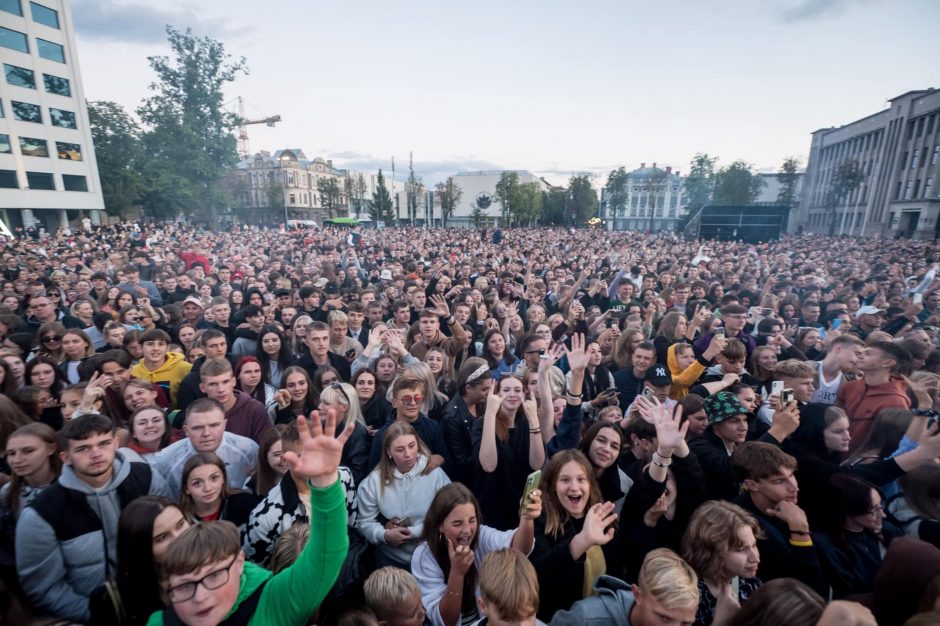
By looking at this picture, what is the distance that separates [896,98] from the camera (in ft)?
152

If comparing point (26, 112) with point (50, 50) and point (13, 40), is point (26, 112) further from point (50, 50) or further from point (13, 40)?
point (50, 50)

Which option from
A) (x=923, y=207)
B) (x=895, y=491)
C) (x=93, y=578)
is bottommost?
(x=93, y=578)

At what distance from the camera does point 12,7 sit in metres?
34.7

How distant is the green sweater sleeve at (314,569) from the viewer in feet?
5.63

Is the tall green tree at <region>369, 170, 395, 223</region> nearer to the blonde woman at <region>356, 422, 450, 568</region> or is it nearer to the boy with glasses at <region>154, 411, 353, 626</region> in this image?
the blonde woman at <region>356, 422, 450, 568</region>

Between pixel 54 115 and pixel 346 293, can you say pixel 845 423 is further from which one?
pixel 54 115

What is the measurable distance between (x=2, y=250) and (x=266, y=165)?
87296 mm

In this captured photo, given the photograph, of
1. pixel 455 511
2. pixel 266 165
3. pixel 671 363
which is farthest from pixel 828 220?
pixel 266 165

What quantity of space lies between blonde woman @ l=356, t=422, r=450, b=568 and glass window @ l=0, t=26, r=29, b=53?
2139 inches

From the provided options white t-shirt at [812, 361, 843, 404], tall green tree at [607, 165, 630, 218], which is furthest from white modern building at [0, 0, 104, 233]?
tall green tree at [607, 165, 630, 218]

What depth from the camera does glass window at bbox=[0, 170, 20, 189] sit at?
3447 cm

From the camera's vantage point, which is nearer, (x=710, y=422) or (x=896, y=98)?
(x=710, y=422)

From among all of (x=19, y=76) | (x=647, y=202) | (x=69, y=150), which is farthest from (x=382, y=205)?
(x=647, y=202)

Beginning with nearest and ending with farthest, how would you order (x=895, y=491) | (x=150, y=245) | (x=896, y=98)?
(x=895, y=491), (x=150, y=245), (x=896, y=98)
